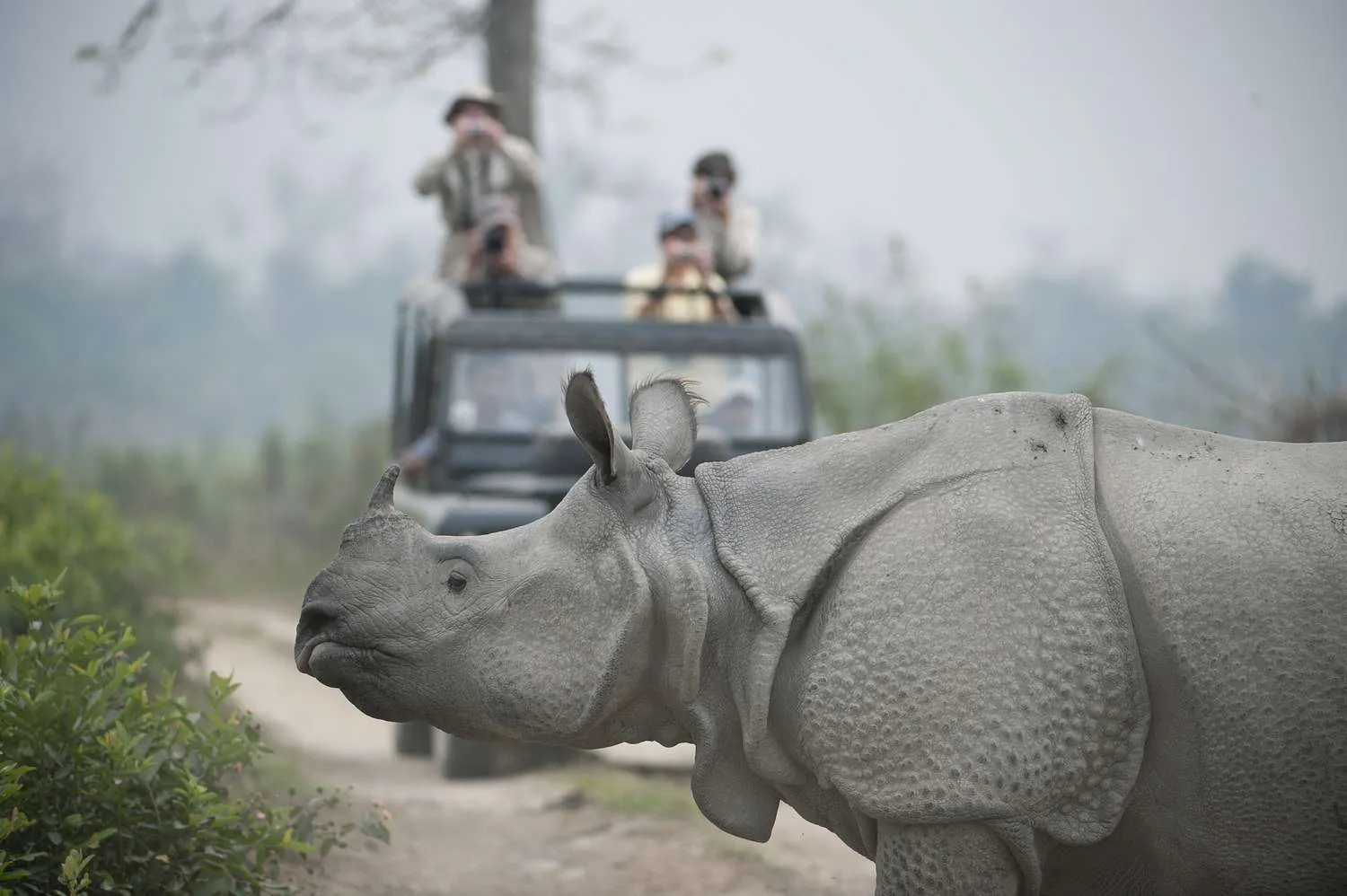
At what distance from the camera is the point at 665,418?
3.99 meters

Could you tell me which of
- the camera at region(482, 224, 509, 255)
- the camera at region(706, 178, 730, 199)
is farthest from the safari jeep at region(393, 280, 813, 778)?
the camera at region(706, 178, 730, 199)

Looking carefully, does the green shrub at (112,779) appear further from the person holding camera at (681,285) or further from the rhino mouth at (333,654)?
the person holding camera at (681,285)

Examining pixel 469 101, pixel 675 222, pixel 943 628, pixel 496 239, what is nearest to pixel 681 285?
pixel 675 222

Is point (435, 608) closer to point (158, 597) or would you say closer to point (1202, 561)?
point (1202, 561)

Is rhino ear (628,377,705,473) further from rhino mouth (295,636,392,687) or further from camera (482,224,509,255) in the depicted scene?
camera (482,224,509,255)

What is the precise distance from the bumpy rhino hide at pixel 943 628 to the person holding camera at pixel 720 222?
23.1ft

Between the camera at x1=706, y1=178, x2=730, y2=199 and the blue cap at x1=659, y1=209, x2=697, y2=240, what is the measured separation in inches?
20.7

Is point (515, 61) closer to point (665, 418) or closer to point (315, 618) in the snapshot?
point (665, 418)

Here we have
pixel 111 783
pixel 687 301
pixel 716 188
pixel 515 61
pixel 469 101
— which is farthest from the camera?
pixel 515 61

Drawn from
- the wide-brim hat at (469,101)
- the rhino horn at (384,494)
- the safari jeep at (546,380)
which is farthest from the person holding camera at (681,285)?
the rhino horn at (384,494)

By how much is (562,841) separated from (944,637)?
12.1 ft

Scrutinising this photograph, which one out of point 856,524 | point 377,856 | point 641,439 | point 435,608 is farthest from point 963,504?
point 377,856

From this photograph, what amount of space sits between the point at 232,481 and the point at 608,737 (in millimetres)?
17612

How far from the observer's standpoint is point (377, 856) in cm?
617
